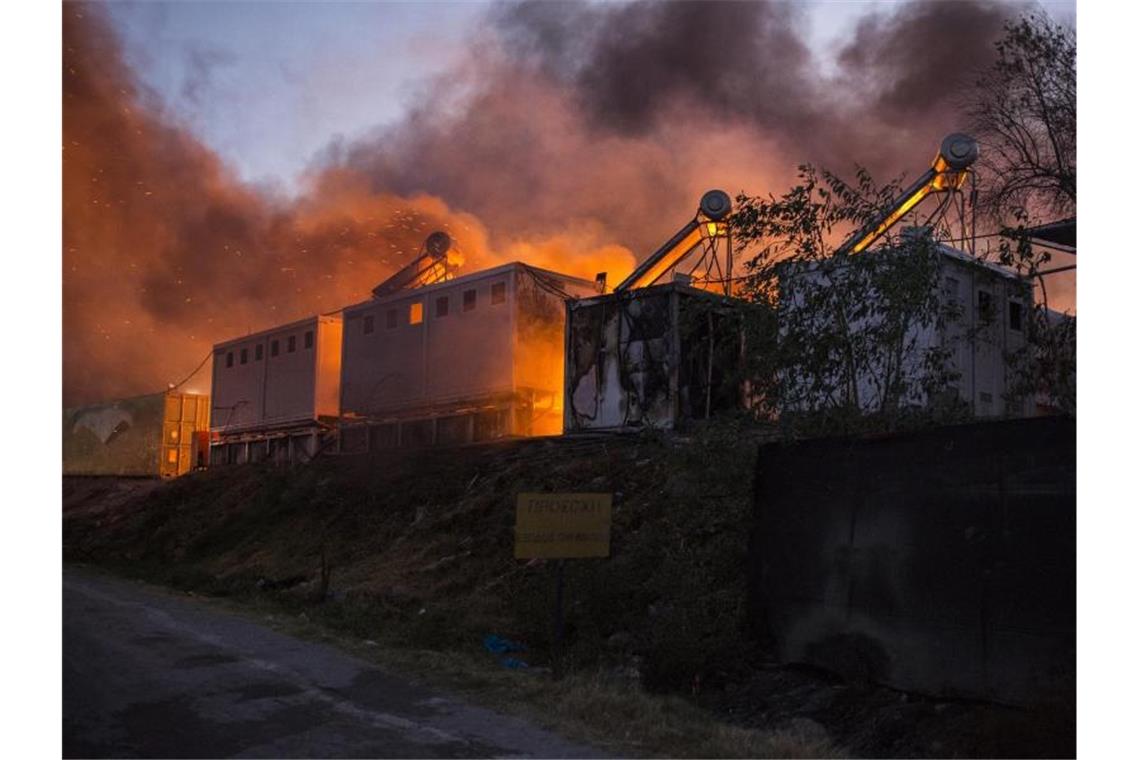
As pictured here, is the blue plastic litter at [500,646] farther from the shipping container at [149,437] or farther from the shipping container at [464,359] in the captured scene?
the shipping container at [149,437]

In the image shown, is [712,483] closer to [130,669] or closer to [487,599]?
[487,599]

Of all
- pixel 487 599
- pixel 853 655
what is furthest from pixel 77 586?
pixel 853 655

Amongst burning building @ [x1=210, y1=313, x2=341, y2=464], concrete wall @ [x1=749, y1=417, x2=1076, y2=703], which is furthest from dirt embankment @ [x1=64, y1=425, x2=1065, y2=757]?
burning building @ [x1=210, y1=313, x2=341, y2=464]

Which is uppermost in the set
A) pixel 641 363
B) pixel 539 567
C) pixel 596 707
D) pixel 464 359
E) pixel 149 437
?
pixel 464 359

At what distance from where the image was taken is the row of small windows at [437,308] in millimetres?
21438

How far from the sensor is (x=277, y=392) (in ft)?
92.0

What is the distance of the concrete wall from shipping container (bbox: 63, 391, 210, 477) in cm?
2532

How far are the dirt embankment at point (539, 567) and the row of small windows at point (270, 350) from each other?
3.69 m

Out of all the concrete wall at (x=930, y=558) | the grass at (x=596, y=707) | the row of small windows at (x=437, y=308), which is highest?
the row of small windows at (x=437, y=308)

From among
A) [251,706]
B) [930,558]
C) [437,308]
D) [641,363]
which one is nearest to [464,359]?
[437,308]

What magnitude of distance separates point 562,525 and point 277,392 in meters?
20.2


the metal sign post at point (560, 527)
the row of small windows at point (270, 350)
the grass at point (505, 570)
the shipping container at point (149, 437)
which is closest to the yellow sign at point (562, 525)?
the metal sign post at point (560, 527)

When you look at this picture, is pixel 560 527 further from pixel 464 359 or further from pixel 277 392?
pixel 277 392

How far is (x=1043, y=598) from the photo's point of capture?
7.34 meters
